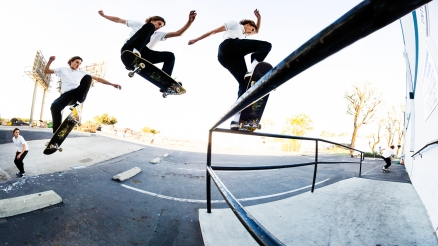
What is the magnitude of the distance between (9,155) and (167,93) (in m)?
7.32

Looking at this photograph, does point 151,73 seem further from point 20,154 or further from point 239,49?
point 20,154

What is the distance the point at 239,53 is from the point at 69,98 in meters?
4.08

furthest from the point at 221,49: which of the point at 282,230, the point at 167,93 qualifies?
the point at 282,230

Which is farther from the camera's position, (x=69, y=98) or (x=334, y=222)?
(x=69, y=98)

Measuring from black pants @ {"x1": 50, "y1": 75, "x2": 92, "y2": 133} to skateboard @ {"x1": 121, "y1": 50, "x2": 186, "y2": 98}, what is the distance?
1281mm

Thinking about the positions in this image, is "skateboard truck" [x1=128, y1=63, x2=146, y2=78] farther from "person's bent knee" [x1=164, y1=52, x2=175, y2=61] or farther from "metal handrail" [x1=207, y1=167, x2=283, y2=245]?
"metal handrail" [x1=207, y1=167, x2=283, y2=245]

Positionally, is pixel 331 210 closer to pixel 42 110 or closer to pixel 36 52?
pixel 36 52

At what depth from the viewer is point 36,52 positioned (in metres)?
25.3

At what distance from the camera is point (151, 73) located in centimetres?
425

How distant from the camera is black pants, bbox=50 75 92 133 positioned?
437 centimetres

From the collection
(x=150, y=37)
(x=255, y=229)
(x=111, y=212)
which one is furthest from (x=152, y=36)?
(x=255, y=229)

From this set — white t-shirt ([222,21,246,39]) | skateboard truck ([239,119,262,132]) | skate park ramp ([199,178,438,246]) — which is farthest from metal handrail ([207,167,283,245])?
white t-shirt ([222,21,246,39])

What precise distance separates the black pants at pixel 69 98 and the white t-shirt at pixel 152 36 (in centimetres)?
162

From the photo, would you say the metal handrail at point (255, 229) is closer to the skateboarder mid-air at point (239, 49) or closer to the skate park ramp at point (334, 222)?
the skate park ramp at point (334, 222)
